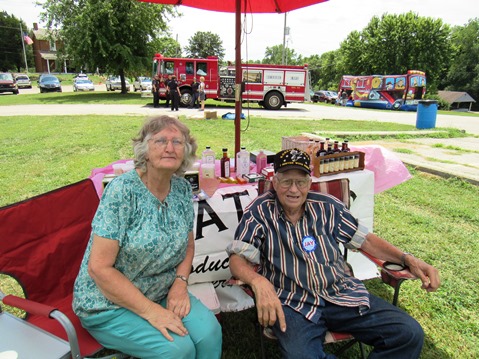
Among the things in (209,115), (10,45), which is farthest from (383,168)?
(10,45)

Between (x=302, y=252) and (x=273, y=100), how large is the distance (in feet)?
53.5

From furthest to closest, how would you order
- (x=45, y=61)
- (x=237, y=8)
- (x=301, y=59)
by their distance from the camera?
1. (x=301, y=59)
2. (x=45, y=61)
3. (x=237, y=8)

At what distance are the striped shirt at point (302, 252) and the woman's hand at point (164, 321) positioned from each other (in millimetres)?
444

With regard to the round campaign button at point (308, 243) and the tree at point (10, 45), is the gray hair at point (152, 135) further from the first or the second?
the tree at point (10, 45)

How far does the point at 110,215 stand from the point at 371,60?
43.3m

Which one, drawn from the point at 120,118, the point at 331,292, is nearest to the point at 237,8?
the point at 331,292

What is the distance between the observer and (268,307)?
159 cm

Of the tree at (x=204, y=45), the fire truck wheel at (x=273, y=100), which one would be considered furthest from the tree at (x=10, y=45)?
the fire truck wheel at (x=273, y=100)

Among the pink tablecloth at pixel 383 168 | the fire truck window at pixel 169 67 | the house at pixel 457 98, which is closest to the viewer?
the pink tablecloth at pixel 383 168

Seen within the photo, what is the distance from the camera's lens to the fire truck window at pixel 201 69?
16000 mm

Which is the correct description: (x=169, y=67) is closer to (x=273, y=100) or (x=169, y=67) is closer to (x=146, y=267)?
(x=273, y=100)

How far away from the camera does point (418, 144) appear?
867 cm

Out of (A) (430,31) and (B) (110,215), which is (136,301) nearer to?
(B) (110,215)

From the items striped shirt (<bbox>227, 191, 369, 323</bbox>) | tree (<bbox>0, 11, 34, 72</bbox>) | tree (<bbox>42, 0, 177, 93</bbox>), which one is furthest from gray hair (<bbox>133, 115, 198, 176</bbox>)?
tree (<bbox>0, 11, 34, 72</bbox>)
